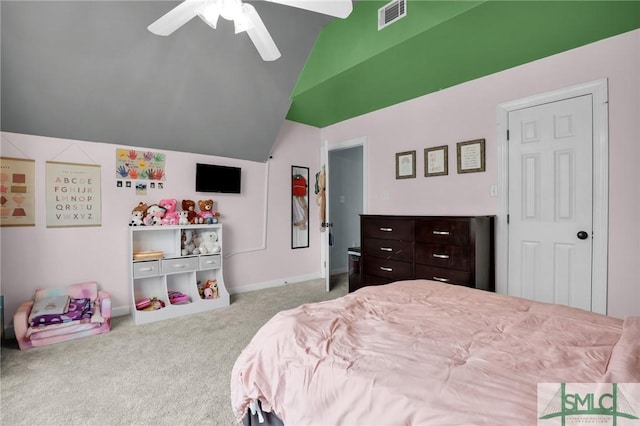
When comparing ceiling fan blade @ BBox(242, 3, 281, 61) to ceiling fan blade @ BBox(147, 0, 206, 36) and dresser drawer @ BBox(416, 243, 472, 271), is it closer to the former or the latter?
ceiling fan blade @ BBox(147, 0, 206, 36)

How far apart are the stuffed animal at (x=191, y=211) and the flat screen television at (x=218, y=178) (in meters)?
0.21

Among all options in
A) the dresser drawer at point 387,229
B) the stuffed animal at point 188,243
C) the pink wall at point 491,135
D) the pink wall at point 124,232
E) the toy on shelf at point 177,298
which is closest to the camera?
the pink wall at point 491,135

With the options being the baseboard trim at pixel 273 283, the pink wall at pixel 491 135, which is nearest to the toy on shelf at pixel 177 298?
the baseboard trim at pixel 273 283

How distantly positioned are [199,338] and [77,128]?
7.79 feet

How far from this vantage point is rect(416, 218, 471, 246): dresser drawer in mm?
2643

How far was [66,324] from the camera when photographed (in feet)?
8.65

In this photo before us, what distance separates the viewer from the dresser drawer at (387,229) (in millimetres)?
3057

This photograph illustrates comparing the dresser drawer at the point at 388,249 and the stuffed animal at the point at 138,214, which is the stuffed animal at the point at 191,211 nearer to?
the stuffed animal at the point at 138,214

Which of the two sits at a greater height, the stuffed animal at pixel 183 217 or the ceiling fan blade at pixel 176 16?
the ceiling fan blade at pixel 176 16

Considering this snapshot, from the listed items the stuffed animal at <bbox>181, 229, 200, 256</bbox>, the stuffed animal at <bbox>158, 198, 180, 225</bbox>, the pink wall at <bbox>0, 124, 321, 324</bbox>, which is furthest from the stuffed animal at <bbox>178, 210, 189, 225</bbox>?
the pink wall at <bbox>0, 124, 321, 324</bbox>

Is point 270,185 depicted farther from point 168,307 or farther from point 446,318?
point 446,318

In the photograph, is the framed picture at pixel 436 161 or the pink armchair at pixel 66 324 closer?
the pink armchair at pixel 66 324

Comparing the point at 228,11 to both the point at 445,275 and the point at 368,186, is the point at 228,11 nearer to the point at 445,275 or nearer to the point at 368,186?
the point at 445,275

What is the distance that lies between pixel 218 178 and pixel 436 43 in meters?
2.85
